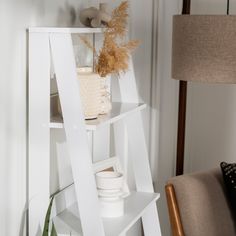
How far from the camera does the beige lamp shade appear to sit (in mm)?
1967

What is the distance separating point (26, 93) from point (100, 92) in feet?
0.76

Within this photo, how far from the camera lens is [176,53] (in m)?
2.14

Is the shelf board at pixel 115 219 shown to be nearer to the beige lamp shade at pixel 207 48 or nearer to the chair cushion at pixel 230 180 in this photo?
the chair cushion at pixel 230 180

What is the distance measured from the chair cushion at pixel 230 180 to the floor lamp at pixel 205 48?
1.39 ft

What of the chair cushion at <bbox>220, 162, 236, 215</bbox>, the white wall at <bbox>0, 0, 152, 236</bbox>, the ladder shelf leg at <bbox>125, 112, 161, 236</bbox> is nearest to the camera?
the white wall at <bbox>0, 0, 152, 236</bbox>

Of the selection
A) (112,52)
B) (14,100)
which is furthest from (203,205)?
(14,100)

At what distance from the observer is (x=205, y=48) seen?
201cm

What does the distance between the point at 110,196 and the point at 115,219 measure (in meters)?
0.07

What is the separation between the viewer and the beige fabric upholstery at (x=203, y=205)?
217 cm

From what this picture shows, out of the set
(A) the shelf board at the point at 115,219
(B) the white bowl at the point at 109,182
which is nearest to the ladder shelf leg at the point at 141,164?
(A) the shelf board at the point at 115,219

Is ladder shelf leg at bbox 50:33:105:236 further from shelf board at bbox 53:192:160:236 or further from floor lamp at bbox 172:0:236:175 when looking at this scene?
floor lamp at bbox 172:0:236:175

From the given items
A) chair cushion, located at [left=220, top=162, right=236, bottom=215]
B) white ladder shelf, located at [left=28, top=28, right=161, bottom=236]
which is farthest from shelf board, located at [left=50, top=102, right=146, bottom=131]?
chair cushion, located at [left=220, top=162, right=236, bottom=215]

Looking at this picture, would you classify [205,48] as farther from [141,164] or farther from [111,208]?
[111,208]

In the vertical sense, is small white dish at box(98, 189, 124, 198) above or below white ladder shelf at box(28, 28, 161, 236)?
below
